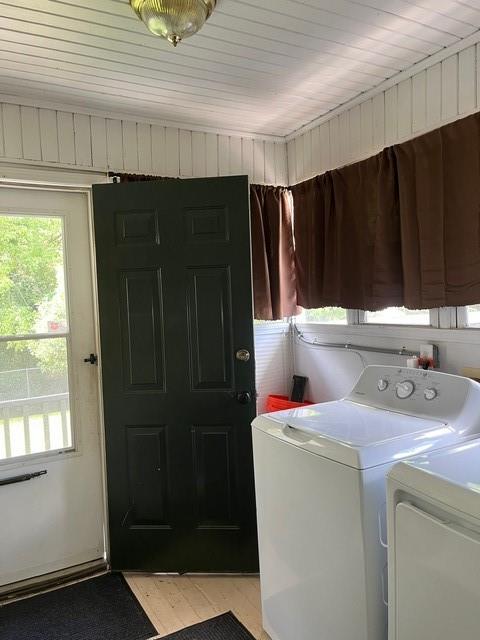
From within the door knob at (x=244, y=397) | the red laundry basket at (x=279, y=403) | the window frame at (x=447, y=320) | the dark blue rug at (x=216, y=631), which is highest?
the window frame at (x=447, y=320)

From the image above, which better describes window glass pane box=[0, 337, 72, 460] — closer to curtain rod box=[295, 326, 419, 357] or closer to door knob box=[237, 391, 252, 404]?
door knob box=[237, 391, 252, 404]

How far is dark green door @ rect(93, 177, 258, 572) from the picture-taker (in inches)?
85.3

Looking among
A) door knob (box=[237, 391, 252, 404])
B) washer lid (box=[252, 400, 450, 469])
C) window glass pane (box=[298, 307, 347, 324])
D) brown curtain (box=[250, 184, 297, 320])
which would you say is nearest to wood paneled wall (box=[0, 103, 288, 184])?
brown curtain (box=[250, 184, 297, 320])

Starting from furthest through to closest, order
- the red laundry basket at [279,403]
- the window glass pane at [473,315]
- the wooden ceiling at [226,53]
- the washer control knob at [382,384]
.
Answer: the red laundry basket at [279,403], the window glass pane at [473,315], the washer control knob at [382,384], the wooden ceiling at [226,53]

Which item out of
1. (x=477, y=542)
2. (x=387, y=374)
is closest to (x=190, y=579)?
(x=387, y=374)

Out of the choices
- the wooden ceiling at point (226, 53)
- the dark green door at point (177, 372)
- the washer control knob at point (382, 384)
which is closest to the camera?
the wooden ceiling at point (226, 53)

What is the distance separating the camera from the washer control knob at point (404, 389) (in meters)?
1.68

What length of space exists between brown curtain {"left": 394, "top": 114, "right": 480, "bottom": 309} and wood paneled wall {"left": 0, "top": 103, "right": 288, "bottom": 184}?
0.97 m

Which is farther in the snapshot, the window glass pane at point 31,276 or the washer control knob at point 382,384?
the window glass pane at point 31,276

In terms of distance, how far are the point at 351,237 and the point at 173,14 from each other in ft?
4.31

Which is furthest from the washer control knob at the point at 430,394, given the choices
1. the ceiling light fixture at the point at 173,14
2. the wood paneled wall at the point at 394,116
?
the ceiling light fixture at the point at 173,14

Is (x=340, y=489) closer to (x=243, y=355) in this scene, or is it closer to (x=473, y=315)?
(x=243, y=355)

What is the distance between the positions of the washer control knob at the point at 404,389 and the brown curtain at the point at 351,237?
47 centimetres

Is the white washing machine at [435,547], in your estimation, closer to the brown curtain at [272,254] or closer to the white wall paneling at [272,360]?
the brown curtain at [272,254]
